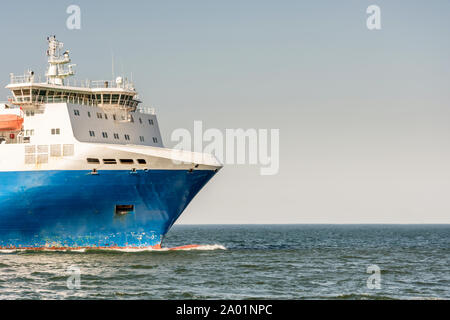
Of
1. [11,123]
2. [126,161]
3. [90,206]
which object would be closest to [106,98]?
[11,123]

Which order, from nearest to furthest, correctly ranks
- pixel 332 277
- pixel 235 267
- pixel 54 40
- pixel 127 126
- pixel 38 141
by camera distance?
pixel 332 277, pixel 235 267, pixel 38 141, pixel 127 126, pixel 54 40

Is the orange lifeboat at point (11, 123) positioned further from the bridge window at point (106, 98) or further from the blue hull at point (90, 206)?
the bridge window at point (106, 98)

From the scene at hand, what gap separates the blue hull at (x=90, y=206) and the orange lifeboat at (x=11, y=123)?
14.2 feet

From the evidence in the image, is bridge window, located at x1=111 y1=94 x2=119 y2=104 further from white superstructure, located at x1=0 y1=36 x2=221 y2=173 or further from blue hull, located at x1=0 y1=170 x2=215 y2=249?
blue hull, located at x1=0 y1=170 x2=215 y2=249

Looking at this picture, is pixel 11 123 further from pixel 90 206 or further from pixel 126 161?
pixel 126 161

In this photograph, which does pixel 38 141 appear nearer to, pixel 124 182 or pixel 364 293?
→ pixel 124 182

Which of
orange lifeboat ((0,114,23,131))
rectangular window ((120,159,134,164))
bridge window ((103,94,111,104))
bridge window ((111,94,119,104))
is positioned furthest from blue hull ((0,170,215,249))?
bridge window ((111,94,119,104))

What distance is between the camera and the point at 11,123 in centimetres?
4738

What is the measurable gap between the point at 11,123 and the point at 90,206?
956 centimetres

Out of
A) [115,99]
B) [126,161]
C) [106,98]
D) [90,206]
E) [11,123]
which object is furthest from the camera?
[115,99]

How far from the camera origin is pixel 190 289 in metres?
30.9

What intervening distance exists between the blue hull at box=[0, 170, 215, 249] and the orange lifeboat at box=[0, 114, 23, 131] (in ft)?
14.2

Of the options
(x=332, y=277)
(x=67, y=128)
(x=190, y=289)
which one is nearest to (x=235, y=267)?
(x=332, y=277)

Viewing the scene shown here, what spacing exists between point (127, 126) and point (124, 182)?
24.7 feet
